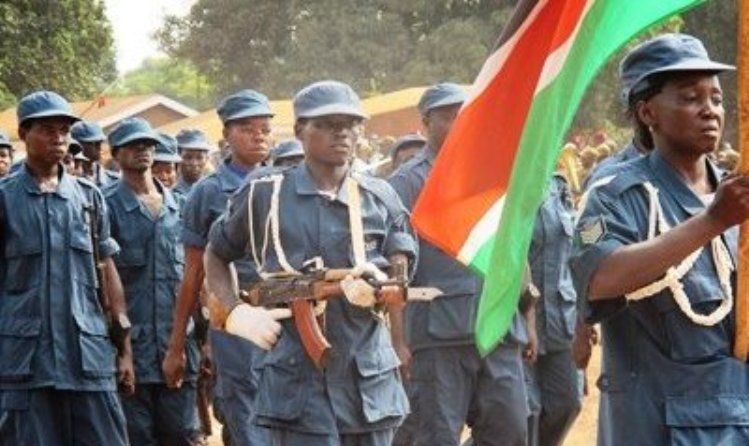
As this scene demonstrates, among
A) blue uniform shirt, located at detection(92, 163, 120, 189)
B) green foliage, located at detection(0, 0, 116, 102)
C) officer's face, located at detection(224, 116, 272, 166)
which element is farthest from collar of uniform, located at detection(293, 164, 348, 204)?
green foliage, located at detection(0, 0, 116, 102)

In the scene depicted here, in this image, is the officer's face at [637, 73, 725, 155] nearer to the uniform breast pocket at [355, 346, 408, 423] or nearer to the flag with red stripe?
the flag with red stripe

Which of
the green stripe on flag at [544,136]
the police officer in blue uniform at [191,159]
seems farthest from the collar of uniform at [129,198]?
the green stripe on flag at [544,136]

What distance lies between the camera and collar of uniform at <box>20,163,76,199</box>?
7414 millimetres

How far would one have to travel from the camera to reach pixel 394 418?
20.2 ft

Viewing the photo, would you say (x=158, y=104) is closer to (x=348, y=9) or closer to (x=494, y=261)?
(x=348, y=9)

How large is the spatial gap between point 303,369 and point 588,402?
25.7 feet

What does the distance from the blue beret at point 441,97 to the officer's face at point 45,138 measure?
2083 mm

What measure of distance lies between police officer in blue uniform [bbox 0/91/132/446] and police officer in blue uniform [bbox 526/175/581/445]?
2.52 meters

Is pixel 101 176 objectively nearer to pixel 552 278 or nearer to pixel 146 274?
pixel 146 274

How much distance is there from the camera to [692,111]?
15.2ft

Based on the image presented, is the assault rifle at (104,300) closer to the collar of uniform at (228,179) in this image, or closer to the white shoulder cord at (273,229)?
the collar of uniform at (228,179)

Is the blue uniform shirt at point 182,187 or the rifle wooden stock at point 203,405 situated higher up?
the blue uniform shirt at point 182,187

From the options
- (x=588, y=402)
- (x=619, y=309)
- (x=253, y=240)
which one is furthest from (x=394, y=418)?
(x=588, y=402)

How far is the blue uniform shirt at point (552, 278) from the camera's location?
341 inches
